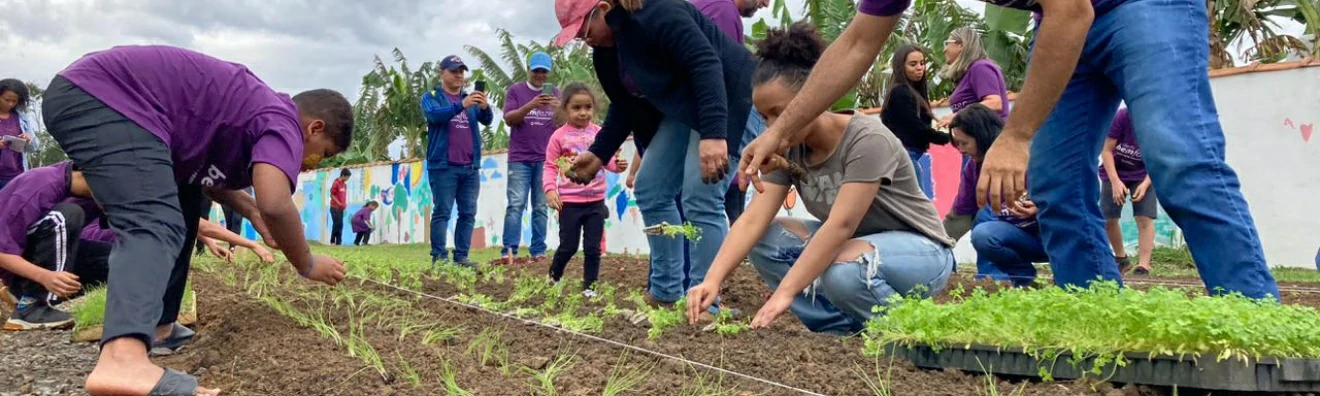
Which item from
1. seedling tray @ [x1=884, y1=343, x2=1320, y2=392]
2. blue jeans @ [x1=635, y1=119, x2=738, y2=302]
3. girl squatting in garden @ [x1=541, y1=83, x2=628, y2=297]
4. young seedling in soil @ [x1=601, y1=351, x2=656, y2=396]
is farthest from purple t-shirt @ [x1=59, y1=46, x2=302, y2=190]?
girl squatting in garden @ [x1=541, y1=83, x2=628, y2=297]

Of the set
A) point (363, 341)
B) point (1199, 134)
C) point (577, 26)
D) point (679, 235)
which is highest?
point (577, 26)

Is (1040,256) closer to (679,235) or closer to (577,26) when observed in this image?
(679,235)

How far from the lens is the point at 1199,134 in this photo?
101 inches

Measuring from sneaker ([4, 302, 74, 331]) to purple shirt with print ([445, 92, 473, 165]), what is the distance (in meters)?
3.33

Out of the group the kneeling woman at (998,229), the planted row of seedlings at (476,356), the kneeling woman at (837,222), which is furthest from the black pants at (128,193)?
the kneeling woman at (998,229)

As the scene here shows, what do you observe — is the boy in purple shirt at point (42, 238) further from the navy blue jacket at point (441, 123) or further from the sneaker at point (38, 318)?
the navy blue jacket at point (441, 123)

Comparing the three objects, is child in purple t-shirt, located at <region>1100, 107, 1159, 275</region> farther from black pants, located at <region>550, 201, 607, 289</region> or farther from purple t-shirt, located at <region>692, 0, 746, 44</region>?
black pants, located at <region>550, 201, 607, 289</region>

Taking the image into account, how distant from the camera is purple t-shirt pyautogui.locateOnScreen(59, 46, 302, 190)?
296 centimetres

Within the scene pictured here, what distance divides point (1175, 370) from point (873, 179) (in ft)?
4.52

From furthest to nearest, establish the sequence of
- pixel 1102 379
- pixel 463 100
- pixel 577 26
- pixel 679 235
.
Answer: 1. pixel 463 100
2. pixel 679 235
3. pixel 577 26
4. pixel 1102 379

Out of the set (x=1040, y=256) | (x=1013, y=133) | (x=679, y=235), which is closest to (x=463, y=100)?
(x=679, y=235)

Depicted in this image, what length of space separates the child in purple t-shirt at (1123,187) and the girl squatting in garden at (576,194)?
332cm

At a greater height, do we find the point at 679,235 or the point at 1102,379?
the point at 679,235

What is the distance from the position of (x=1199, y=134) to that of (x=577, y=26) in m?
2.35
